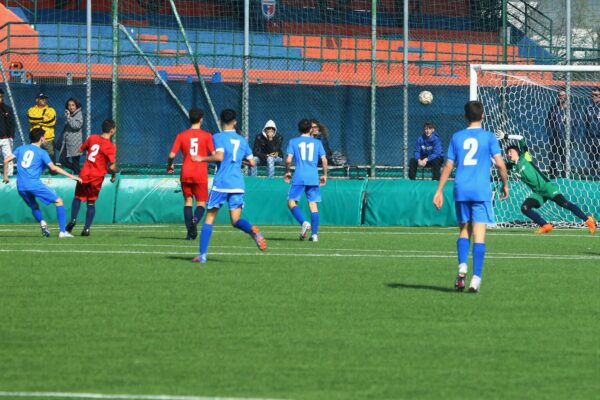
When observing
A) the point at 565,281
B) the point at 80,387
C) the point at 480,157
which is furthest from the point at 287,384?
the point at 565,281

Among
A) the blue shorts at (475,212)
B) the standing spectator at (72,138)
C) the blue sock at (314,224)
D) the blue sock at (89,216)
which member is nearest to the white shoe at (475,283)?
the blue shorts at (475,212)

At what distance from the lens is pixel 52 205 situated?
80.4 ft

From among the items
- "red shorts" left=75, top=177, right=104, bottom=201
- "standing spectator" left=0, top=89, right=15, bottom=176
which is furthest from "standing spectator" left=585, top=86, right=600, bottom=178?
"standing spectator" left=0, top=89, right=15, bottom=176

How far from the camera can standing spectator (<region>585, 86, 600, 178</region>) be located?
87.0ft

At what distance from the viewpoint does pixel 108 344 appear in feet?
30.5

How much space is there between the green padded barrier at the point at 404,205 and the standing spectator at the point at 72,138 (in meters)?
6.05

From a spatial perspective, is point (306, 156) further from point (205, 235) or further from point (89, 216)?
point (205, 235)

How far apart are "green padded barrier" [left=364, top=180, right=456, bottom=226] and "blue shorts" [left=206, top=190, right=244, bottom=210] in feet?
30.2

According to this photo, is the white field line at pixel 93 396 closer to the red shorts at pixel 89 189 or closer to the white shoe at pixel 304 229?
the white shoe at pixel 304 229

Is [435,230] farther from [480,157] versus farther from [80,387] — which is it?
[80,387]

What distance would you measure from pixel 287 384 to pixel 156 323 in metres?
2.71

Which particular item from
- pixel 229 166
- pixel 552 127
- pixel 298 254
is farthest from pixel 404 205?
pixel 229 166

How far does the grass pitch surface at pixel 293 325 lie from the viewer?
7.95 m

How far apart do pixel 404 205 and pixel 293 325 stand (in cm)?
1489
